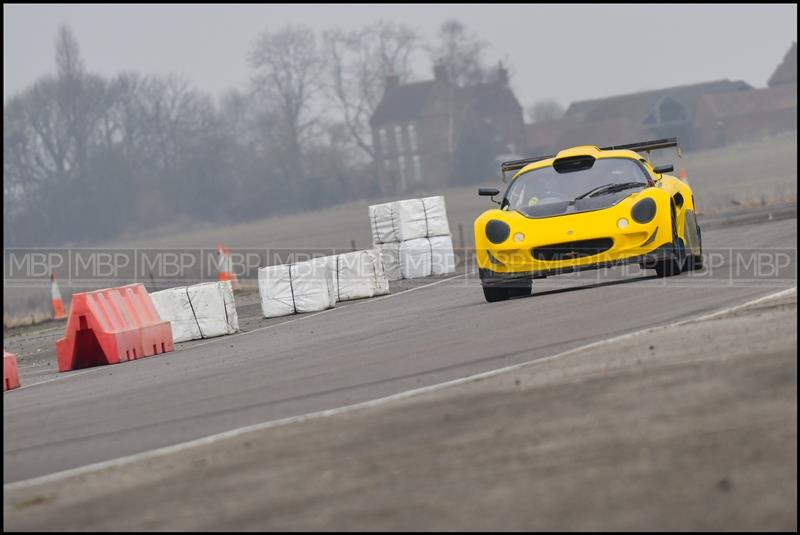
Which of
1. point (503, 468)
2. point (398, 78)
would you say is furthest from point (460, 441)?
point (398, 78)

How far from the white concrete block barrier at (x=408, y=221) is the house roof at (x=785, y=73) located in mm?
143342

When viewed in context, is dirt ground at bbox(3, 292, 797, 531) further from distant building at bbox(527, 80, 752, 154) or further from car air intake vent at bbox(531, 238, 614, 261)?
distant building at bbox(527, 80, 752, 154)

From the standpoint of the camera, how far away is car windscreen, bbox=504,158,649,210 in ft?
49.7

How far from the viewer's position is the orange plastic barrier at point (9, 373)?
1384 centimetres

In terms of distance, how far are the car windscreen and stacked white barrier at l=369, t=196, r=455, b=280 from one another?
31.0ft

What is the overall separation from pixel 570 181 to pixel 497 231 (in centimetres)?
116

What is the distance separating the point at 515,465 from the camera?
5.88m

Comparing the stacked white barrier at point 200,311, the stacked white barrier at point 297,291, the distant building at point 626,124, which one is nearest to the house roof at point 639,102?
the distant building at point 626,124

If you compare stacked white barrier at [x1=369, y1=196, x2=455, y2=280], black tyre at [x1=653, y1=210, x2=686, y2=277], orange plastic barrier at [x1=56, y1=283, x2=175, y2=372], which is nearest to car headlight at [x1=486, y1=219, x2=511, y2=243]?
black tyre at [x1=653, y1=210, x2=686, y2=277]

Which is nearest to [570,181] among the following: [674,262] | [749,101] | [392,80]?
[674,262]

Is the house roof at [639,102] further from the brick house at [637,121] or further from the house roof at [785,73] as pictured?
the house roof at [785,73]

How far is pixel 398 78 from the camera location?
134000 millimetres

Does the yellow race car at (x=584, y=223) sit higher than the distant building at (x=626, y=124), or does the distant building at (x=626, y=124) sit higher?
the distant building at (x=626, y=124)

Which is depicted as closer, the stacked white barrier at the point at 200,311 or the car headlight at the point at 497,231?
the car headlight at the point at 497,231
